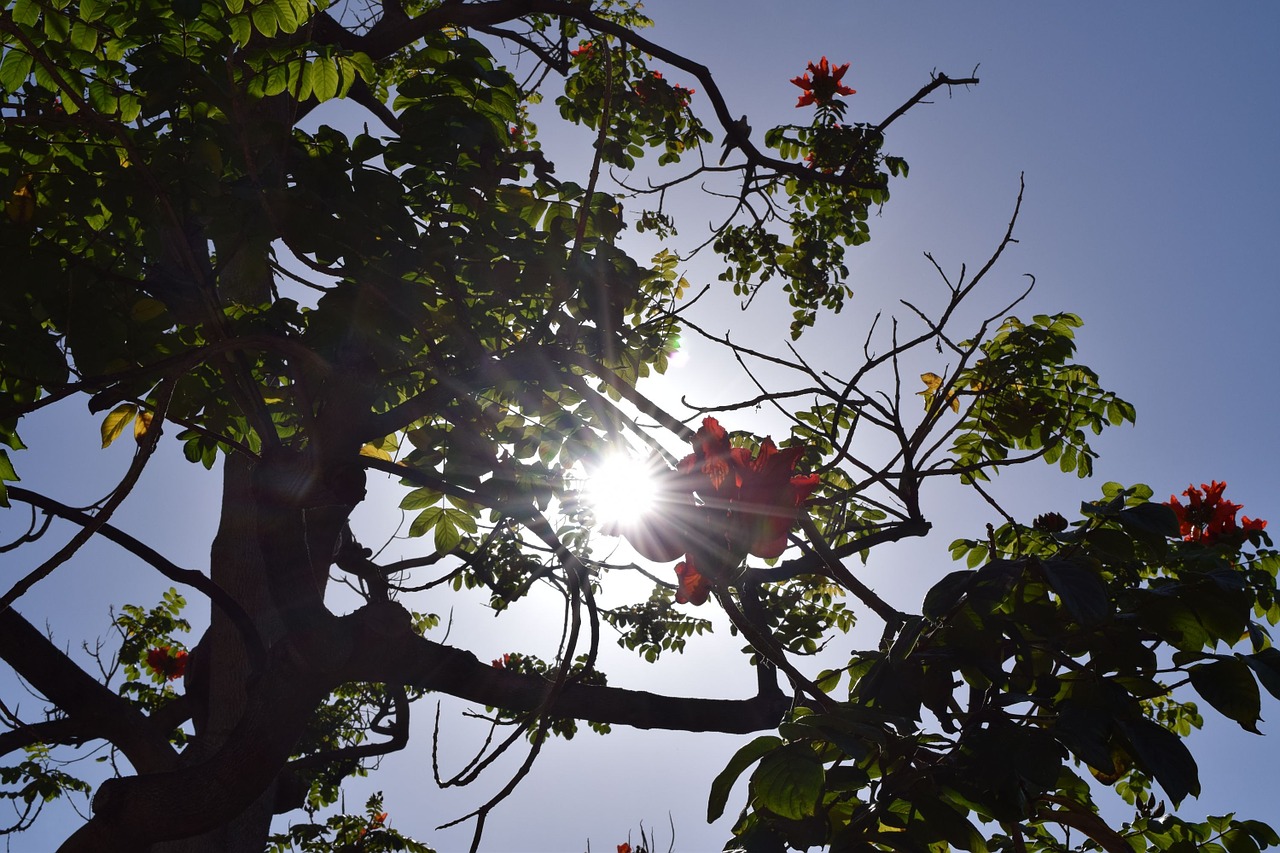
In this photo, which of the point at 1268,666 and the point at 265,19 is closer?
the point at 1268,666

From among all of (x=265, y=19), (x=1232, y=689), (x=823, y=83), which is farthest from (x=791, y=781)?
(x=823, y=83)

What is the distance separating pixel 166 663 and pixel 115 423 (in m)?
4.02

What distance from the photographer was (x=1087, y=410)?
3.20 metres

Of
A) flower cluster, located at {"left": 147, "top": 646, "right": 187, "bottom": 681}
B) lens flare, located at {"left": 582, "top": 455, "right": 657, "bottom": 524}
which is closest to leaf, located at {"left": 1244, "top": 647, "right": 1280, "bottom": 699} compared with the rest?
lens flare, located at {"left": 582, "top": 455, "right": 657, "bottom": 524}

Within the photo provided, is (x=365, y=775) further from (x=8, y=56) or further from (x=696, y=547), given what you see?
(x=696, y=547)

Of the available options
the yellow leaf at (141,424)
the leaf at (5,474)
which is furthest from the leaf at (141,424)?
the leaf at (5,474)

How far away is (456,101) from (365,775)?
631cm

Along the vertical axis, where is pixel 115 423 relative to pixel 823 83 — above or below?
below

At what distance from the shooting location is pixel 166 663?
5973 millimetres

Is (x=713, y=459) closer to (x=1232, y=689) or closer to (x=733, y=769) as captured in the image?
(x=733, y=769)

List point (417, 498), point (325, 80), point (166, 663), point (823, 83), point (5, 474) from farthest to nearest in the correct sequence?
1. point (166, 663)
2. point (823, 83)
3. point (417, 498)
4. point (5, 474)
5. point (325, 80)

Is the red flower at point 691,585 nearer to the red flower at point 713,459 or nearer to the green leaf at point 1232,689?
the red flower at point 713,459

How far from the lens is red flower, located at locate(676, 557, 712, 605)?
56.0 inches

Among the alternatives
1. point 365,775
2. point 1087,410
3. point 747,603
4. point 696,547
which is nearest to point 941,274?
point 1087,410
